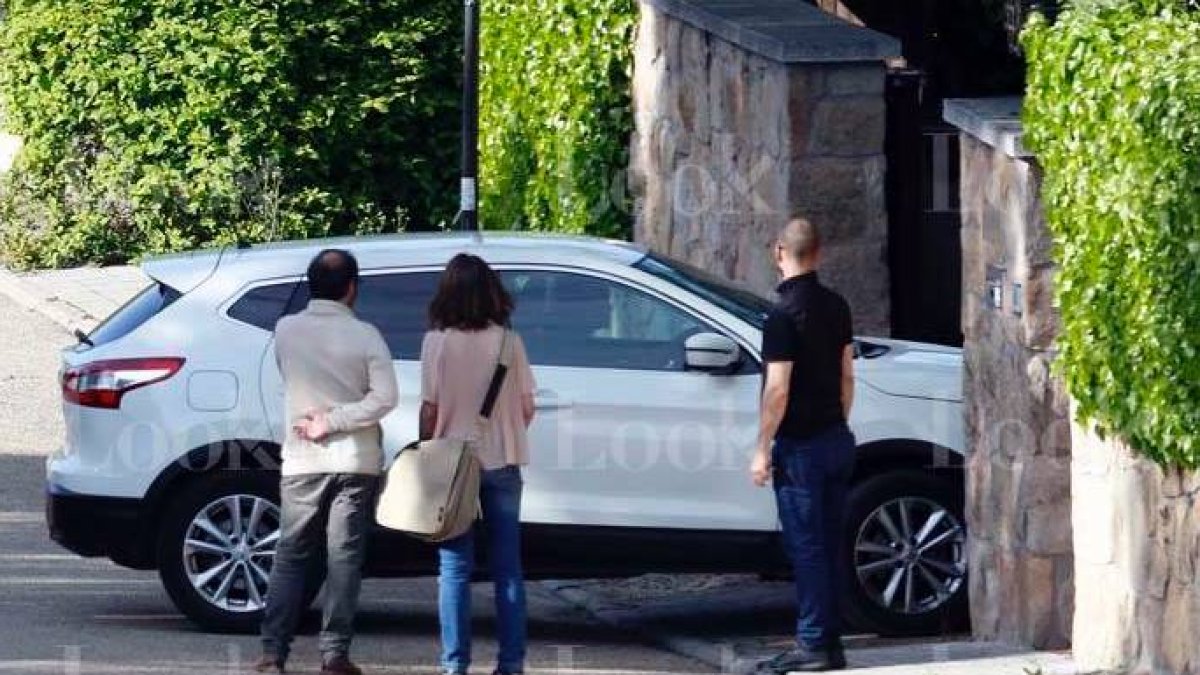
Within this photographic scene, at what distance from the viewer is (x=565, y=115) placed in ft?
55.1

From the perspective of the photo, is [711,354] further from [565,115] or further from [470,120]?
[470,120]

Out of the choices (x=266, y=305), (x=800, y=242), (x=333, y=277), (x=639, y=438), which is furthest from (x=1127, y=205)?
(x=266, y=305)

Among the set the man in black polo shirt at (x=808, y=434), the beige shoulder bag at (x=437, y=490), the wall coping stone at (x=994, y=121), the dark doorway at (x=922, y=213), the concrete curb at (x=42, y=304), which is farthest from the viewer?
the concrete curb at (x=42, y=304)

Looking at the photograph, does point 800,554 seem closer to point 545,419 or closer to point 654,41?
point 545,419

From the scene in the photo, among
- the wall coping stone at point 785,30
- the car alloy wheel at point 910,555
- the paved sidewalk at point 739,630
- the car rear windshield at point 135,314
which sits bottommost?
the paved sidewalk at point 739,630

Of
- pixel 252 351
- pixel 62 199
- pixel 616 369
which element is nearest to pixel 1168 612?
pixel 616 369

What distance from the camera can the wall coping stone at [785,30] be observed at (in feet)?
44.2

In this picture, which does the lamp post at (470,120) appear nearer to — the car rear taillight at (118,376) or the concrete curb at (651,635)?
the concrete curb at (651,635)

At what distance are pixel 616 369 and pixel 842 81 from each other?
125 inches

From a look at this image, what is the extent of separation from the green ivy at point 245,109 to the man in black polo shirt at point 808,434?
1359 cm

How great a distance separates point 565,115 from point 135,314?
5887mm

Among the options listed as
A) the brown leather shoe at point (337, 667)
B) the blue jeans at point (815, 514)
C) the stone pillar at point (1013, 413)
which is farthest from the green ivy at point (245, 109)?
the blue jeans at point (815, 514)

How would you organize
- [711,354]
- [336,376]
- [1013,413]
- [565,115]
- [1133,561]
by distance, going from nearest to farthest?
[1133,561] < [336,376] < [1013,413] < [711,354] < [565,115]

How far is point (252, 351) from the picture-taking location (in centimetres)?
1115
